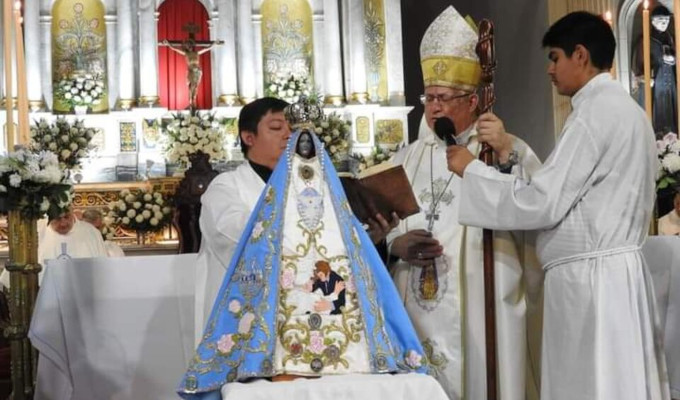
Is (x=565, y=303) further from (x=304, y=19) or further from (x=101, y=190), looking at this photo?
(x=304, y=19)

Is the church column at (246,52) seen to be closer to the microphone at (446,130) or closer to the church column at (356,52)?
the church column at (356,52)

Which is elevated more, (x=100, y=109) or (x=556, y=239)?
(x=100, y=109)

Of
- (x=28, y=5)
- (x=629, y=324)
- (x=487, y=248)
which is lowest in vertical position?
(x=629, y=324)

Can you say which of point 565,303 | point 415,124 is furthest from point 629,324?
point 415,124

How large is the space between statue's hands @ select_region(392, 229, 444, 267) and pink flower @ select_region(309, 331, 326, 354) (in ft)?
2.80

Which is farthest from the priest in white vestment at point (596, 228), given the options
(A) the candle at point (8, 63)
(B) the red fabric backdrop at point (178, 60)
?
A: (B) the red fabric backdrop at point (178, 60)

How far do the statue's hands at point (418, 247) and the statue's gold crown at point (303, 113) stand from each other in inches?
29.7

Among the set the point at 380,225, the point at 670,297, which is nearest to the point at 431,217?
the point at 380,225

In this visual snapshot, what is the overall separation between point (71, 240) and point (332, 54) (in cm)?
A: 661

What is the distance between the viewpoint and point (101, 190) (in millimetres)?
12633

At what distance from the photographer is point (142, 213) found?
8.23 meters

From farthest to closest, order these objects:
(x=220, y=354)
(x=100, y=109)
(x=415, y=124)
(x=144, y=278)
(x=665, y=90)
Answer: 1. (x=415, y=124)
2. (x=100, y=109)
3. (x=665, y=90)
4. (x=144, y=278)
5. (x=220, y=354)

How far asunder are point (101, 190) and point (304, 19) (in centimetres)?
372

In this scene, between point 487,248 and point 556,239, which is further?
point 487,248
